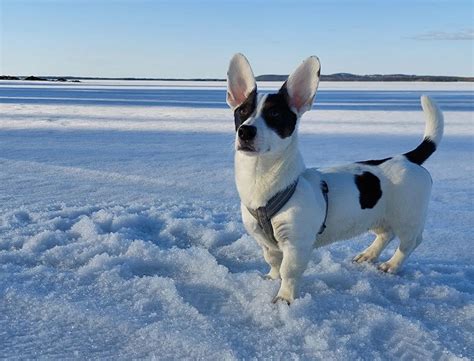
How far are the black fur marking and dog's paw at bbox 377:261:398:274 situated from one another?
23.1 inches

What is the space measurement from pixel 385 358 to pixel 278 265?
3.02ft

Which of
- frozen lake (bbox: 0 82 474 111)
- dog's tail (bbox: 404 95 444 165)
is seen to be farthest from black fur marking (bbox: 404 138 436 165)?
frozen lake (bbox: 0 82 474 111)

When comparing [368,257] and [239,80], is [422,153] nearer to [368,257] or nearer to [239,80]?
[368,257]

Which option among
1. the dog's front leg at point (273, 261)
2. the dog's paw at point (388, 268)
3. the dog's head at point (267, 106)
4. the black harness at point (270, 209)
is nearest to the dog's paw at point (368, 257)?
the dog's paw at point (388, 268)

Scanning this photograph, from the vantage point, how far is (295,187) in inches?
105

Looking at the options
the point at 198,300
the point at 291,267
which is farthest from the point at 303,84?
the point at 198,300

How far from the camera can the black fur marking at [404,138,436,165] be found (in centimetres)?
324

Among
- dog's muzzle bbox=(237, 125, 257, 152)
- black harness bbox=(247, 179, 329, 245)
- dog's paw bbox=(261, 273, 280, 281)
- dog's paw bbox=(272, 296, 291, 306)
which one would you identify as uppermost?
dog's muzzle bbox=(237, 125, 257, 152)

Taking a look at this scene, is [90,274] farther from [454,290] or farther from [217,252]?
[454,290]

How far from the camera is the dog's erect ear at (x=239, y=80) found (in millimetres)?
2680

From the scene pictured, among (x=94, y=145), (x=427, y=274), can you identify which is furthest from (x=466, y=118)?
(x=427, y=274)

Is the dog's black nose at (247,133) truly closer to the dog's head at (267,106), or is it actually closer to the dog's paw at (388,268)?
the dog's head at (267,106)

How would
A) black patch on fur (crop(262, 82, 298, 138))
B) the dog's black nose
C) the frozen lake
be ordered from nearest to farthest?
the dog's black nose
black patch on fur (crop(262, 82, 298, 138))
the frozen lake

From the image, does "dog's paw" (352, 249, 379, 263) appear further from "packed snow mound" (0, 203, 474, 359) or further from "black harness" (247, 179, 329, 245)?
"black harness" (247, 179, 329, 245)
